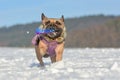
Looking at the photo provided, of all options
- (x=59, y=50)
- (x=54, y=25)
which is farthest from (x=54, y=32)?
(x=59, y=50)

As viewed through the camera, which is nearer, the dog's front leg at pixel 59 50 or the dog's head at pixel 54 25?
the dog's head at pixel 54 25

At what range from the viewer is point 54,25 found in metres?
12.3

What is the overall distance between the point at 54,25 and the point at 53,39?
34cm

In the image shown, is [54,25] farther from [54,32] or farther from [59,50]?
[59,50]

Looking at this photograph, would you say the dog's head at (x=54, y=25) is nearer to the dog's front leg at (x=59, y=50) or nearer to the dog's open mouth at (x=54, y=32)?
the dog's open mouth at (x=54, y=32)

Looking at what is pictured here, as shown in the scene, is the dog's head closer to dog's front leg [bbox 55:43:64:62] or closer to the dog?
the dog

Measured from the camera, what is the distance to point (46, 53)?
41.4ft

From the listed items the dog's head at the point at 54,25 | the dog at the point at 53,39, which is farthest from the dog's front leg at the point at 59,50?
the dog's head at the point at 54,25

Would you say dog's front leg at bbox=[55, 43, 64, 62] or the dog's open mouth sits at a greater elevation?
the dog's open mouth

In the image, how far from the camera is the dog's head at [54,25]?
Result: 484 inches

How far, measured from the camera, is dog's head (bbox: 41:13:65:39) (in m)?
12.3

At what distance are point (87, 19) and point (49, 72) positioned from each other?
525ft

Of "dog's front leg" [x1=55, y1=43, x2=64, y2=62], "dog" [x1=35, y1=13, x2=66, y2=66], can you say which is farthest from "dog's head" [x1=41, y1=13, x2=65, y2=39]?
"dog's front leg" [x1=55, y1=43, x2=64, y2=62]

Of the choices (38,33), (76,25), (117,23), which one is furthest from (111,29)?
(38,33)
